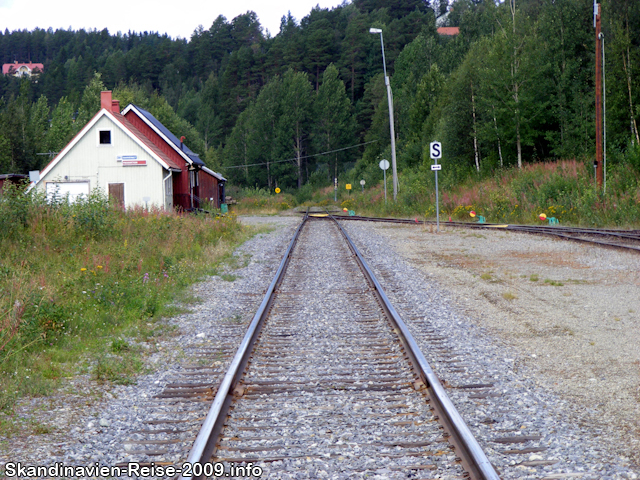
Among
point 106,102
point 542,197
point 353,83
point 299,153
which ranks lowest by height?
point 542,197

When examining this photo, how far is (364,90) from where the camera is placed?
94.6 m

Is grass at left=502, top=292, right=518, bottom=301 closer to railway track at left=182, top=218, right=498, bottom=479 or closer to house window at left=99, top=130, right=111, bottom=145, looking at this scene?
railway track at left=182, top=218, right=498, bottom=479

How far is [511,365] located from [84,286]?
6.58m

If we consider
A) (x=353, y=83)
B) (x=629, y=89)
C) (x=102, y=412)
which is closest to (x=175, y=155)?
(x=629, y=89)

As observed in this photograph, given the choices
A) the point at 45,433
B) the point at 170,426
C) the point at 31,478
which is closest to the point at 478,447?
the point at 170,426

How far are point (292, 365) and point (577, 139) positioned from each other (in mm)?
30952

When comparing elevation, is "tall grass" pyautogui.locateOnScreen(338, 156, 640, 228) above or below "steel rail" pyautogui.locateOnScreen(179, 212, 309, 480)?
above

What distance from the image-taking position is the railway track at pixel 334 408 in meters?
3.76

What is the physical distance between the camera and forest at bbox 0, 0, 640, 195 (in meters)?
34.6

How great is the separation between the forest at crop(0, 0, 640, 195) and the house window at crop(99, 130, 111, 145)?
21.6 meters

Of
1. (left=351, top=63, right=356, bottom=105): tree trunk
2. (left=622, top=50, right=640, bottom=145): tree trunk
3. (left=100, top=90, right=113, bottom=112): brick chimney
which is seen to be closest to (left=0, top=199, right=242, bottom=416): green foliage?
(left=100, top=90, right=113, bottom=112): brick chimney

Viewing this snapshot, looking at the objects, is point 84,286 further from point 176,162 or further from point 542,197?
point 176,162

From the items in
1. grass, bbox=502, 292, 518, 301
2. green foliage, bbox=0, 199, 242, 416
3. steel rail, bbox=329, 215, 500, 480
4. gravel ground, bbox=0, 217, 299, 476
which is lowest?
gravel ground, bbox=0, 217, 299, 476

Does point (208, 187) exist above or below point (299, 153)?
below
